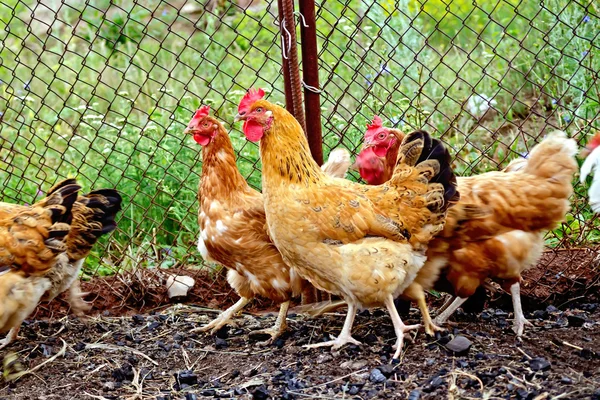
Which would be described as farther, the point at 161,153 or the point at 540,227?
the point at 161,153

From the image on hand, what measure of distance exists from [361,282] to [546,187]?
3.87 feet

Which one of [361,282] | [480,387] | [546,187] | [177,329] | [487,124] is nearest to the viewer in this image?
[480,387]

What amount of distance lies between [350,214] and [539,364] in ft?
3.86

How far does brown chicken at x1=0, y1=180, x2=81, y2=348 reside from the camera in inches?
161

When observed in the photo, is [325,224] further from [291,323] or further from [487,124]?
[487,124]

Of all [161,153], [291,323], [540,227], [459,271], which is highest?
[540,227]

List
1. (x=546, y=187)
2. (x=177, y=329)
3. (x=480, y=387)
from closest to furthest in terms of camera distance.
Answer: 1. (x=480, y=387)
2. (x=546, y=187)
3. (x=177, y=329)

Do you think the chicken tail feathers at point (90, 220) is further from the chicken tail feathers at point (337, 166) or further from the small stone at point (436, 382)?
the small stone at point (436, 382)

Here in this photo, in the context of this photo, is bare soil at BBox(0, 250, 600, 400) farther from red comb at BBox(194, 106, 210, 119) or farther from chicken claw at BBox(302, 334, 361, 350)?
red comb at BBox(194, 106, 210, 119)

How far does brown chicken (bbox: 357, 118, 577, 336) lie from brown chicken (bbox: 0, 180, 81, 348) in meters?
1.95

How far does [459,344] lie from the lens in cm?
386

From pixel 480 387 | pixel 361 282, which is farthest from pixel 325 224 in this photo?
pixel 480 387

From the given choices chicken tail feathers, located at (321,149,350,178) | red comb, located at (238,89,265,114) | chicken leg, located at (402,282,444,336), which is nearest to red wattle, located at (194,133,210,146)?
red comb, located at (238,89,265,114)

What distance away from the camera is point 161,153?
18.9ft
